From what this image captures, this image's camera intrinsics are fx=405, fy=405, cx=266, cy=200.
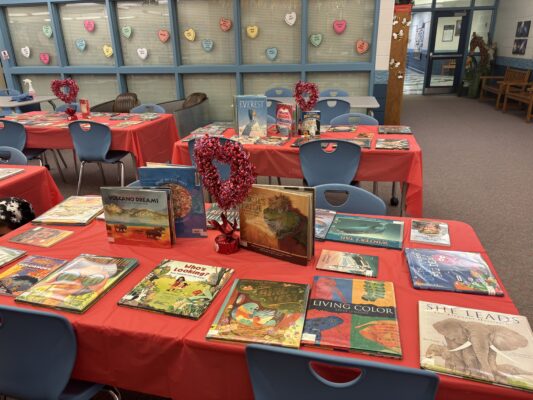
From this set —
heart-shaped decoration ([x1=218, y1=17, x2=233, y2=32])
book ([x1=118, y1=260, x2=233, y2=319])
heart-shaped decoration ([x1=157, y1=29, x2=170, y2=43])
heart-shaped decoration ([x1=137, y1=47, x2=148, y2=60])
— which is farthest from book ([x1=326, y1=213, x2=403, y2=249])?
heart-shaped decoration ([x1=137, y1=47, x2=148, y2=60])

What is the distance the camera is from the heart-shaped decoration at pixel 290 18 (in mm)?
5520

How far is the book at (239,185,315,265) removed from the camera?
1.32 meters

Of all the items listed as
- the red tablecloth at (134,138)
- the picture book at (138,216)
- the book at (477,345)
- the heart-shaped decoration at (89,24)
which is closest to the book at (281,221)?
the picture book at (138,216)

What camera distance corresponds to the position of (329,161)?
2.70m

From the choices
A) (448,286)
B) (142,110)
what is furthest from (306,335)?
(142,110)

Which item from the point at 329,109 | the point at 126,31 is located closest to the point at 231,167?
the point at 329,109

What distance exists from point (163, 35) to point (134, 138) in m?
3.02

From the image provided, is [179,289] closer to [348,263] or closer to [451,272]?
[348,263]

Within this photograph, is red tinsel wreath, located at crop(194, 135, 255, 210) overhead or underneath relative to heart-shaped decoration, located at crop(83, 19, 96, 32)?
underneath

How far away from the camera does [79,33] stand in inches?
245

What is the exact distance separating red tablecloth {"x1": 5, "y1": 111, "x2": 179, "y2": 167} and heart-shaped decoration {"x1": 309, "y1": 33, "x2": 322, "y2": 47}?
2535 mm

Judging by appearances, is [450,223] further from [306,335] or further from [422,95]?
[422,95]

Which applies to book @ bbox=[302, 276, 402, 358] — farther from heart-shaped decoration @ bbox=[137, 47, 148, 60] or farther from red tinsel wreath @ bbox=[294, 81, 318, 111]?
heart-shaped decoration @ bbox=[137, 47, 148, 60]

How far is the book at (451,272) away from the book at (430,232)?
9 centimetres
